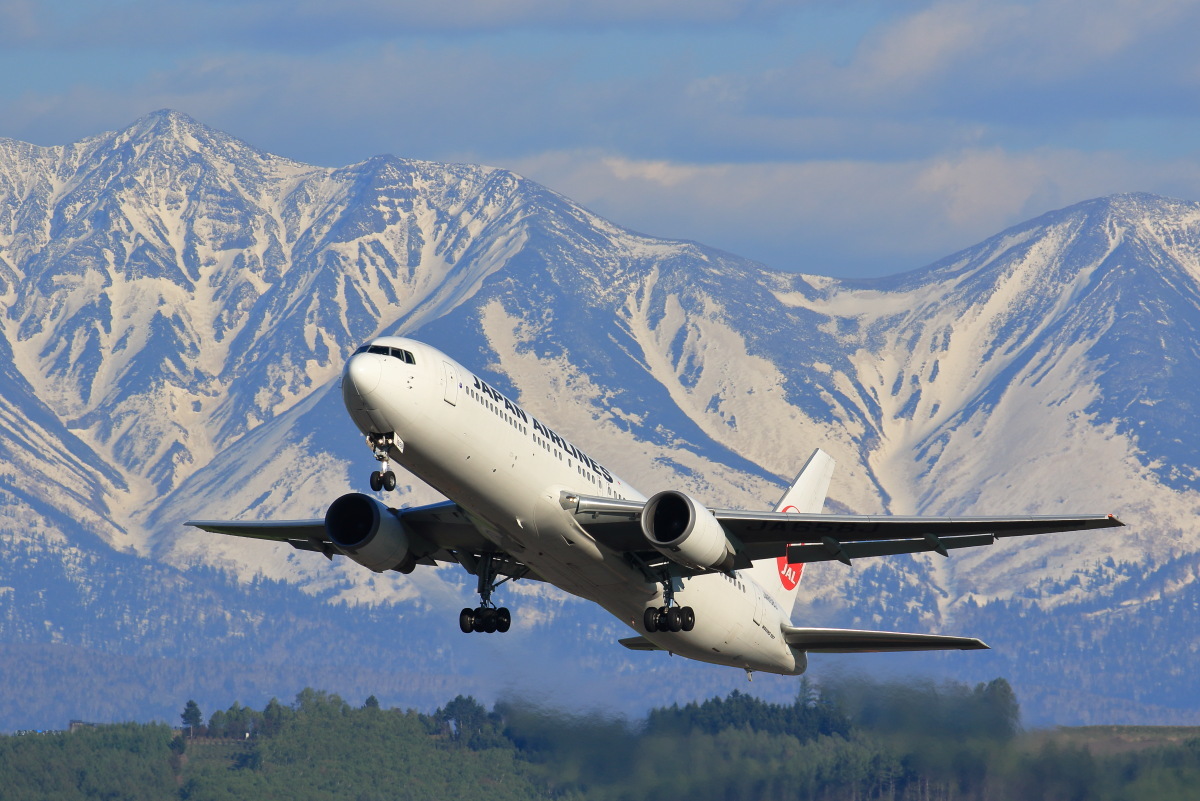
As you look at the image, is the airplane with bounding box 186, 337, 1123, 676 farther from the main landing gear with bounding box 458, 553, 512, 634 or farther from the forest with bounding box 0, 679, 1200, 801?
the forest with bounding box 0, 679, 1200, 801

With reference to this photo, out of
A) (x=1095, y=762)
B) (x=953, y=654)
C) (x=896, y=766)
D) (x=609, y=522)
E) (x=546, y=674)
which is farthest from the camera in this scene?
(x=953, y=654)

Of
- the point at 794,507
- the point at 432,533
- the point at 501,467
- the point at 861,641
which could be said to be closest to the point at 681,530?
the point at 501,467

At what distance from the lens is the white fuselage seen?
3872 cm

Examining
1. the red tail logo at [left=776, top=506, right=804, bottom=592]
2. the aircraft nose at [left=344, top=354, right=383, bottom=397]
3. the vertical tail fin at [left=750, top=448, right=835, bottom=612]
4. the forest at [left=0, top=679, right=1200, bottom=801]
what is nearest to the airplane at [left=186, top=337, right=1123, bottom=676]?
the aircraft nose at [left=344, top=354, right=383, bottom=397]

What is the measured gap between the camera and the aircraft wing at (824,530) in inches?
1651

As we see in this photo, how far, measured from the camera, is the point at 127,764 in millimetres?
123312

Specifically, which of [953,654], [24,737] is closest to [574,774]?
[24,737]

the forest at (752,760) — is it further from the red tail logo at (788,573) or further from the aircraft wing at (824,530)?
the aircraft wing at (824,530)

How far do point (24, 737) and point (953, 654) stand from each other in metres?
90.8

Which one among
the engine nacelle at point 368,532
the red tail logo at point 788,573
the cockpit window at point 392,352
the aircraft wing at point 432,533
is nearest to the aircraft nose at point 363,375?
the cockpit window at point 392,352

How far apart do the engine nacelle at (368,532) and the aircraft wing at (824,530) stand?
224 inches

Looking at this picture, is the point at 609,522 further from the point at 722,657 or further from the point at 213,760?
the point at 213,760

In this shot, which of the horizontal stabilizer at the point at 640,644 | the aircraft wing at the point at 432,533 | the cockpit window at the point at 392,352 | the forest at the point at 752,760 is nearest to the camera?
the cockpit window at the point at 392,352

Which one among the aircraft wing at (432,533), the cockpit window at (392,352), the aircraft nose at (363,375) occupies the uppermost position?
the cockpit window at (392,352)
